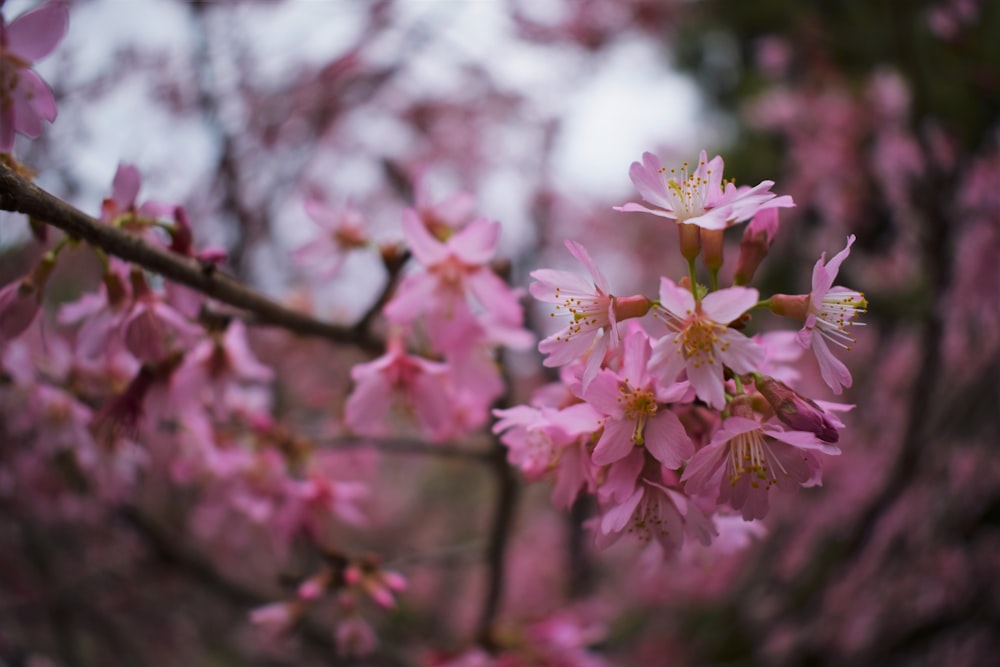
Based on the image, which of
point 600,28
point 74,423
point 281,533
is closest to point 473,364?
point 281,533

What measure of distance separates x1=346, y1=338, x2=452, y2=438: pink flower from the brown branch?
4.1 inches

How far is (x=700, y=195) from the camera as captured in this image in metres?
0.68

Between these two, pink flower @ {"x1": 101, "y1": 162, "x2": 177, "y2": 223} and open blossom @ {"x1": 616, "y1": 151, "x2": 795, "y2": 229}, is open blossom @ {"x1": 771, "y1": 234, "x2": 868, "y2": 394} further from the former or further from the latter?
pink flower @ {"x1": 101, "y1": 162, "x2": 177, "y2": 223}

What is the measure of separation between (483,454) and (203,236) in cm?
157

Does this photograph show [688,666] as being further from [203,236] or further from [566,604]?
[203,236]

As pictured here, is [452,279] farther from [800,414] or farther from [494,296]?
[800,414]

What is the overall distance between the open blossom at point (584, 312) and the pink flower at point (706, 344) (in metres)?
0.05

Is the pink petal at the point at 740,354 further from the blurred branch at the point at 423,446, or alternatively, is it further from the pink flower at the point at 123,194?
the blurred branch at the point at 423,446

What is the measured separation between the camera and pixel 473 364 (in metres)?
1.02

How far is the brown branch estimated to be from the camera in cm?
68

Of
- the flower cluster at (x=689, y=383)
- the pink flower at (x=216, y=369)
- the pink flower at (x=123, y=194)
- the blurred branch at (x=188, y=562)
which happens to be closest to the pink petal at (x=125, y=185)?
the pink flower at (x=123, y=194)

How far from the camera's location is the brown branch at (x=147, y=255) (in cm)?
68

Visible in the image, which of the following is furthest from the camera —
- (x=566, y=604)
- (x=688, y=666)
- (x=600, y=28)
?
(x=600, y=28)

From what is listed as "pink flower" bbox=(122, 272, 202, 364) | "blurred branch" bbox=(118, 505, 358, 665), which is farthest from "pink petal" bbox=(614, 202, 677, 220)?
"blurred branch" bbox=(118, 505, 358, 665)
